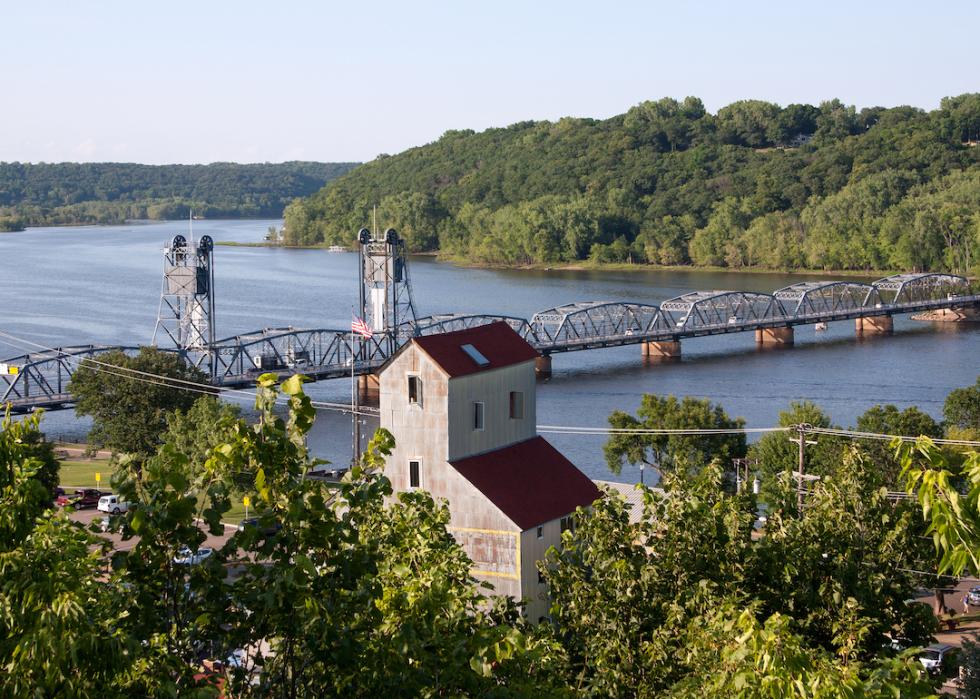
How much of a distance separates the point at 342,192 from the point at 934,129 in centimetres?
7340

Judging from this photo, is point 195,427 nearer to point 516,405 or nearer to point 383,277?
point 516,405

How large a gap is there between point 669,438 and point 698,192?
10196 centimetres

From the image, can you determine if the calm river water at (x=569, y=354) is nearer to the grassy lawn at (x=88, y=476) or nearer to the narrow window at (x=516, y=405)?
the grassy lawn at (x=88, y=476)

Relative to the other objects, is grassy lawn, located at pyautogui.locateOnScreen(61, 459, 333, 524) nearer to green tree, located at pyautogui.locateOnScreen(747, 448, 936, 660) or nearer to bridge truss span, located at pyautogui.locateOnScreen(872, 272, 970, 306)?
green tree, located at pyautogui.locateOnScreen(747, 448, 936, 660)

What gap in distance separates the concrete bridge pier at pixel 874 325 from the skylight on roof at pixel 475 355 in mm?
59919

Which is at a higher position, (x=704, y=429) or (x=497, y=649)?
(x=497, y=649)

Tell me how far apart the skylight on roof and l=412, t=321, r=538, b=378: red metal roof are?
0.04 m

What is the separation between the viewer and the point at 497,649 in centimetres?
905

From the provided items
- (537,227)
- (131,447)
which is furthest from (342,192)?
(131,447)

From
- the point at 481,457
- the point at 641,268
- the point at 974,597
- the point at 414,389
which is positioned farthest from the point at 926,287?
the point at 414,389

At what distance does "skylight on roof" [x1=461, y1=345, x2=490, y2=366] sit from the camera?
22.4 metres

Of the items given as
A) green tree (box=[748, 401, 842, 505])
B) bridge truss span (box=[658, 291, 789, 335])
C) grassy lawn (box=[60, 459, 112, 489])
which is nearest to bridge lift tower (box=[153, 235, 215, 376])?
grassy lawn (box=[60, 459, 112, 489])

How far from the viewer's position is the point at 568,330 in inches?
2694

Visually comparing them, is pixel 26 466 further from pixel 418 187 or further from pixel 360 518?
pixel 418 187
